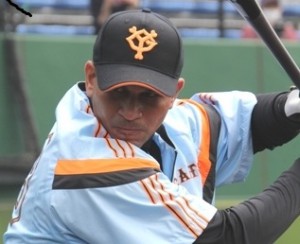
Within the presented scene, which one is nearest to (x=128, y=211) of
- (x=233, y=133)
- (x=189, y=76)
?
(x=233, y=133)

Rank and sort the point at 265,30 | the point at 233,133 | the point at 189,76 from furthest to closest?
1. the point at 189,76
2. the point at 233,133
3. the point at 265,30

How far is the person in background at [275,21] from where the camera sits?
8117 millimetres

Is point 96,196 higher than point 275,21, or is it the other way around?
point 96,196

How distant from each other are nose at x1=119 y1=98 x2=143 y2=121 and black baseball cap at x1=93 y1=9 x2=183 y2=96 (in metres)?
0.05

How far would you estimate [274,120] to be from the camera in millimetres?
3361

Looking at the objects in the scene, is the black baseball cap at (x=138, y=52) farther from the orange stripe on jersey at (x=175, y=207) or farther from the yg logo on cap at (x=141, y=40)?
the orange stripe on jersey at (x=175, y=207)

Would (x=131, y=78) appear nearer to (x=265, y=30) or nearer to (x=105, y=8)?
(x=265, y=30)

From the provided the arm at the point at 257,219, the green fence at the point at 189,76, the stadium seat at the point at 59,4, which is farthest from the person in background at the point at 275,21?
the arm at the point at 257,219

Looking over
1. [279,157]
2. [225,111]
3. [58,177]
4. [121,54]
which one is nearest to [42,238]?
[58,177]

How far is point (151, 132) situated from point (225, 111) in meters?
0.47

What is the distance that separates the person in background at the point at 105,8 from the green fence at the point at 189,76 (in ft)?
0.51

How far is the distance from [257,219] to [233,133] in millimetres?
477

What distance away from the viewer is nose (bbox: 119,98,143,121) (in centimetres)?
288

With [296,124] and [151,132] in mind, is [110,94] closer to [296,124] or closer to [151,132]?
[151,132]
